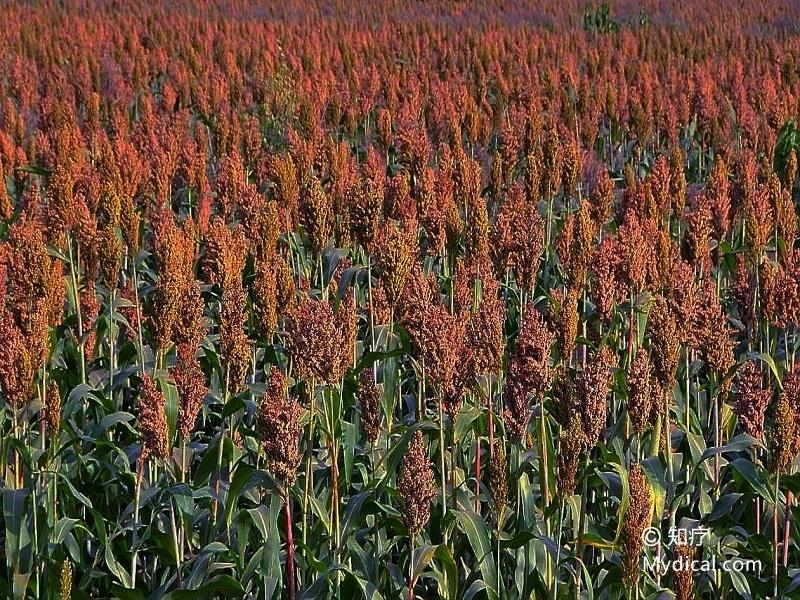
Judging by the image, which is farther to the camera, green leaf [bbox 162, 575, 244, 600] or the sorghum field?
green leaf [bbox 162, 575, 244, 600]

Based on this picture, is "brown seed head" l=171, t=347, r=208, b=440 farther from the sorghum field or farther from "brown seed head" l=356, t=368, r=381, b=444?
"brown seed head" l=356, t=368, r=381, b=444

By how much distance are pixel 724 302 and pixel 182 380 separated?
3.50m

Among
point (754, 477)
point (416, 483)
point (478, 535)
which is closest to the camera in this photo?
point (416, 483)

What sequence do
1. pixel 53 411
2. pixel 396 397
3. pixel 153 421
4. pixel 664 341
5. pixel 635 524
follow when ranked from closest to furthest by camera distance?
pixel 635 524 → pixel 153 421 → pixel 664 341 → pixel 53 411 → pixel 396 397

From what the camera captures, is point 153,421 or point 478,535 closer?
point 153,421

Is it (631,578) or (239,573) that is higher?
(631,578)

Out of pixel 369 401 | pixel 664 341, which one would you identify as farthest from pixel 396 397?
pixel 664 341

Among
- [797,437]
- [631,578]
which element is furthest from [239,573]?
[797,437]

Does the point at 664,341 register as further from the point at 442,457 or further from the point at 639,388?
the point at 442,457

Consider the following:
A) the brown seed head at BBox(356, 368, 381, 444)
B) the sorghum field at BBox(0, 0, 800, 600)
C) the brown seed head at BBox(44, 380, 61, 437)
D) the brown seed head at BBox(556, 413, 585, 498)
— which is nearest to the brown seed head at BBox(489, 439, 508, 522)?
the sorghum field at BBox(0, 0, 800, 600)

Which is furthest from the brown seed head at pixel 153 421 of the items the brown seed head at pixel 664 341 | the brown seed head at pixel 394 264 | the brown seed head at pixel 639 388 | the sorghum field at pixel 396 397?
the brown seed head at pixel 664 341

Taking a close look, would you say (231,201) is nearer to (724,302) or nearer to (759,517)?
(724,302)

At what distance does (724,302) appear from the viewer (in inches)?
244

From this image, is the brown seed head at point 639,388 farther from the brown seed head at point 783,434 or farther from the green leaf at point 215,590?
the green leaf at point 215,590
